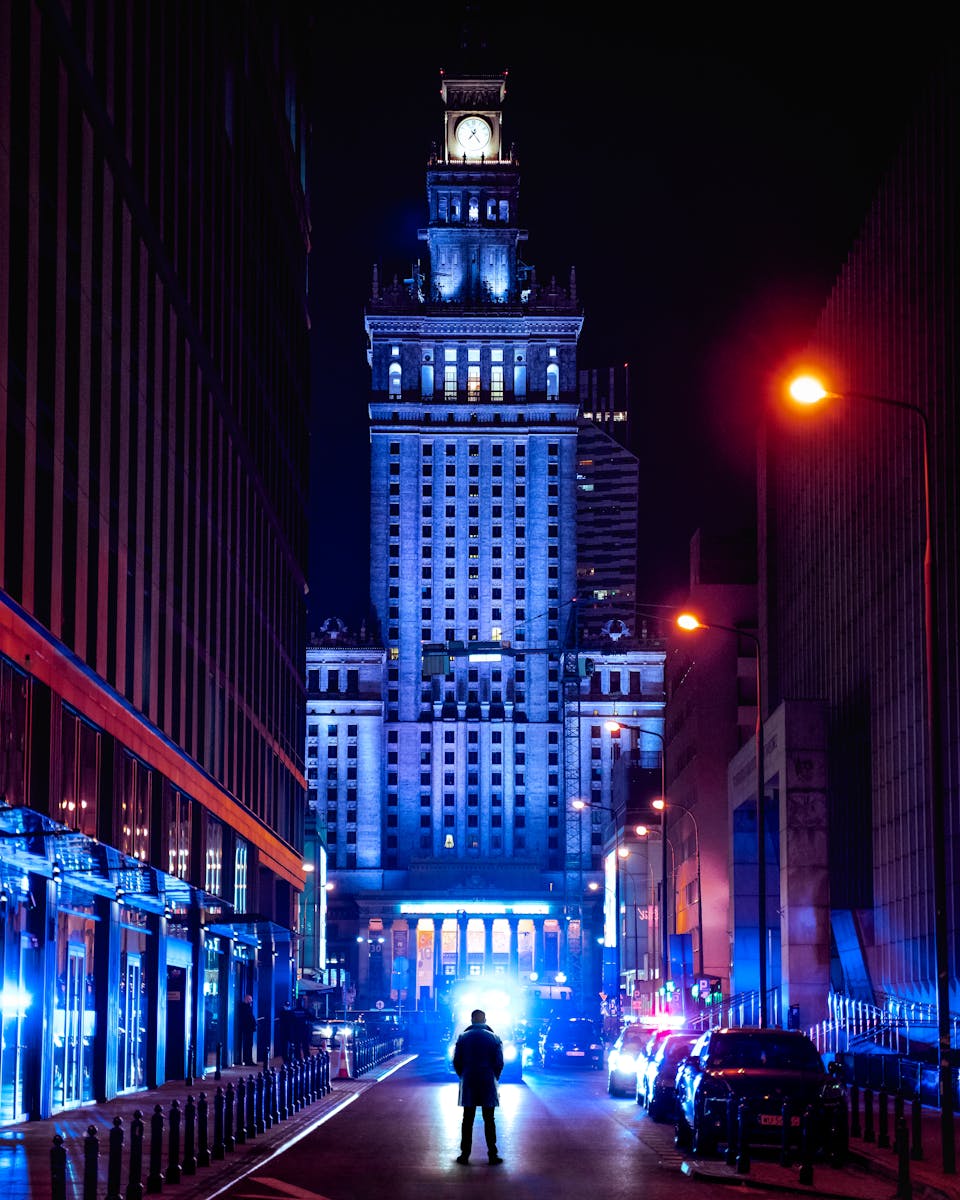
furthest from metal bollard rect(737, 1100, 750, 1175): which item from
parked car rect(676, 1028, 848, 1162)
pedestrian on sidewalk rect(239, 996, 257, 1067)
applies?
pedestrian on sidewalk rect(239, 996, 257, 1067)

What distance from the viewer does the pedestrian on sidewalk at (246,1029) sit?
64.9 meters

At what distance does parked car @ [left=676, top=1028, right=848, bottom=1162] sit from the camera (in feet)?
84.3

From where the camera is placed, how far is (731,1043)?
1069 inches

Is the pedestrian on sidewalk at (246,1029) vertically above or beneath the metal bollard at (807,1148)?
beneath

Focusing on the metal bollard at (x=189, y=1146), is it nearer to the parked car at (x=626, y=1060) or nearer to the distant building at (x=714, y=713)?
the parked car at (x=626, y=1060)

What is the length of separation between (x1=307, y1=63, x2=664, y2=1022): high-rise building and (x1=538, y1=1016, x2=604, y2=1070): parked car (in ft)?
395

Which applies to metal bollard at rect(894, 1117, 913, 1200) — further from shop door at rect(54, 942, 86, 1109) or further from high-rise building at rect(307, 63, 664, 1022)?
high-rise building at rect(307, 63, 664, 1022)

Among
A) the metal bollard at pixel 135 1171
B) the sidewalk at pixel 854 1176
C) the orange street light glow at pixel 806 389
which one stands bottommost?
the sidewalk at pixel 854 1176

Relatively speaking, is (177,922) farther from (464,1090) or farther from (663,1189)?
(663,1189)

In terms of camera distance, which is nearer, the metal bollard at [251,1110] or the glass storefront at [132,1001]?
the metal bollard at [251,1110]

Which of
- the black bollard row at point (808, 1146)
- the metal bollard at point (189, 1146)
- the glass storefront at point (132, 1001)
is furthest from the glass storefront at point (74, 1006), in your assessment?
the black bollard row at point (808, 1146)

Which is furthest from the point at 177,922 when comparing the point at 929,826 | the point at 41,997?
the point at 929,826

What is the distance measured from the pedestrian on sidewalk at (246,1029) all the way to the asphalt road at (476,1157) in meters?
23.6

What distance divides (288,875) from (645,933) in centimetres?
5906
